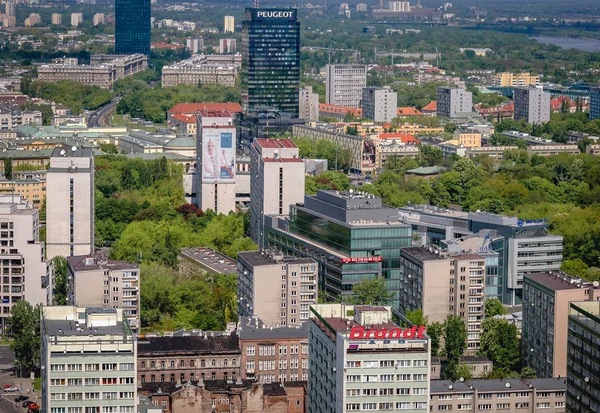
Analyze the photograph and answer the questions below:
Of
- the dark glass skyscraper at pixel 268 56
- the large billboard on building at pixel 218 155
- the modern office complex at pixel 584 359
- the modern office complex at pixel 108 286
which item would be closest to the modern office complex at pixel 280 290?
the modern office complex at pixel 108 286

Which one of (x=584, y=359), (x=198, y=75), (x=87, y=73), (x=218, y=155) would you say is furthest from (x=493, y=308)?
(x=87, y=73)

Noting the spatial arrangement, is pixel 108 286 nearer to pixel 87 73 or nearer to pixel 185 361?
pixel 185 361

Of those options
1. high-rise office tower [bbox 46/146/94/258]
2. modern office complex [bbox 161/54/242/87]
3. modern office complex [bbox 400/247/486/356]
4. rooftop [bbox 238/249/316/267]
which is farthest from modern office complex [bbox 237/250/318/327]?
modern office complex [bbox 161/54/242/87]

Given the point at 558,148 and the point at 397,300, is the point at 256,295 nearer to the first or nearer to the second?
the point at 397,300

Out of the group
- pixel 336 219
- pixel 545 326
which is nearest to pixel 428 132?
pixel 336 219

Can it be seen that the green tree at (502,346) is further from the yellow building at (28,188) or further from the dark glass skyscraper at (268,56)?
the dark glass skyscraper at (268,56)

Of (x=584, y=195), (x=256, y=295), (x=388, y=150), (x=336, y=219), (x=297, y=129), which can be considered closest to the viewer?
(x=256, y=295)
